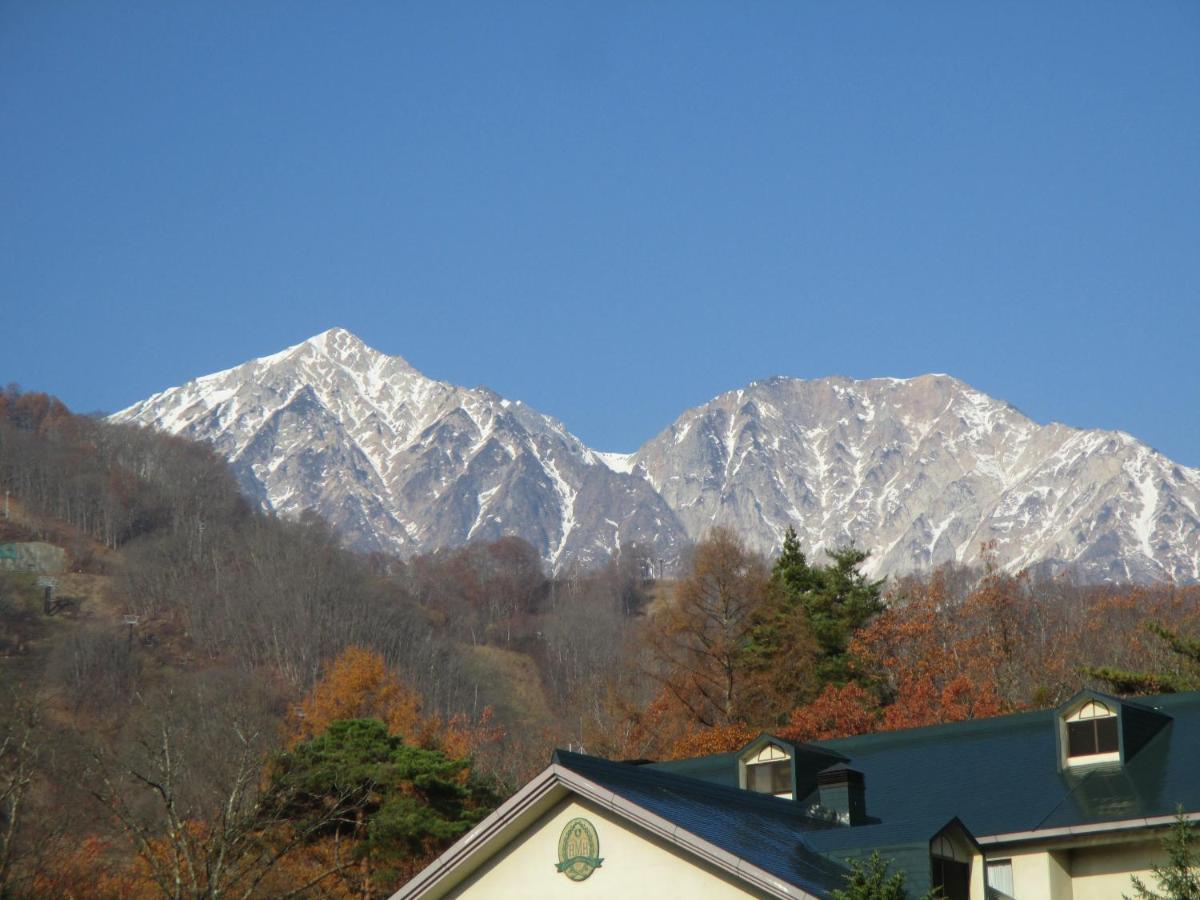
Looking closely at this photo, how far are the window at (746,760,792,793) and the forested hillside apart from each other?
6.90 m

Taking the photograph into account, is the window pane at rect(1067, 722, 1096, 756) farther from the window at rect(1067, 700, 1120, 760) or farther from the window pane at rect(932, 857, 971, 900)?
the window pane at rect(932, 857, 971, 900)

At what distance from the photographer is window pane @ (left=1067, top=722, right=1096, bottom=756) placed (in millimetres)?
25250

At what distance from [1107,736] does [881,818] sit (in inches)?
151

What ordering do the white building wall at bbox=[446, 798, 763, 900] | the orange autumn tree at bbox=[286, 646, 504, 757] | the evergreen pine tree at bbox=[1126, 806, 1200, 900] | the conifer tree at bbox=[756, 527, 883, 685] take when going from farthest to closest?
1. the orange autumn tree at bbox=[286, 646, 504, 757]
2. the conifer tree at bbox=[756, 527, 883, 685]
3. the white building wall at bbox=[446, 798, 763, 900]
4. the evergreen pine tree at bbox=[1126, 806, 1200, 900]

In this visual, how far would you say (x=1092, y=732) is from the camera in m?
25.3

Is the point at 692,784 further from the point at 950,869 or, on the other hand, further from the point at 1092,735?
the point at 1092,735

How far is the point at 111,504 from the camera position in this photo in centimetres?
15012

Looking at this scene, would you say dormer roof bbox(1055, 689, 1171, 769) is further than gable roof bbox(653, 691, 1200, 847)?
Yes

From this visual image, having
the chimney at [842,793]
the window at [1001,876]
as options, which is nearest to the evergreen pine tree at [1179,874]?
the window at [1001,876]

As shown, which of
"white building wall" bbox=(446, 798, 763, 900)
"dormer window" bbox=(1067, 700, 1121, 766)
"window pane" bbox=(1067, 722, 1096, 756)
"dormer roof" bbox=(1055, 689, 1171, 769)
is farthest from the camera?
"window pane" bbox=(1067, 722, 1096, 756)

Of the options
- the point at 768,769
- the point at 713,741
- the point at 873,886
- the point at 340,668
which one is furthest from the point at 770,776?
the point at 340,668

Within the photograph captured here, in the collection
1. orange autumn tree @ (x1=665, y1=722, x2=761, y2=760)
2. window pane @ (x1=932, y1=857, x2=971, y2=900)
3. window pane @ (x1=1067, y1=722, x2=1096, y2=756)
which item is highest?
orange autumn tree @ (x1=665, y1=722, x2=761, y2=760)

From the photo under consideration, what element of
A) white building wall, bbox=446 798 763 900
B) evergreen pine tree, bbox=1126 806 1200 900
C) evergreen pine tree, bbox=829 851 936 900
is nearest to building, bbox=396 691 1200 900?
white building wall, bbox=446 798 763 900

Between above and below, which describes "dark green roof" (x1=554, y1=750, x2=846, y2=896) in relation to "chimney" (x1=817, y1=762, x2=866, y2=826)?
below
